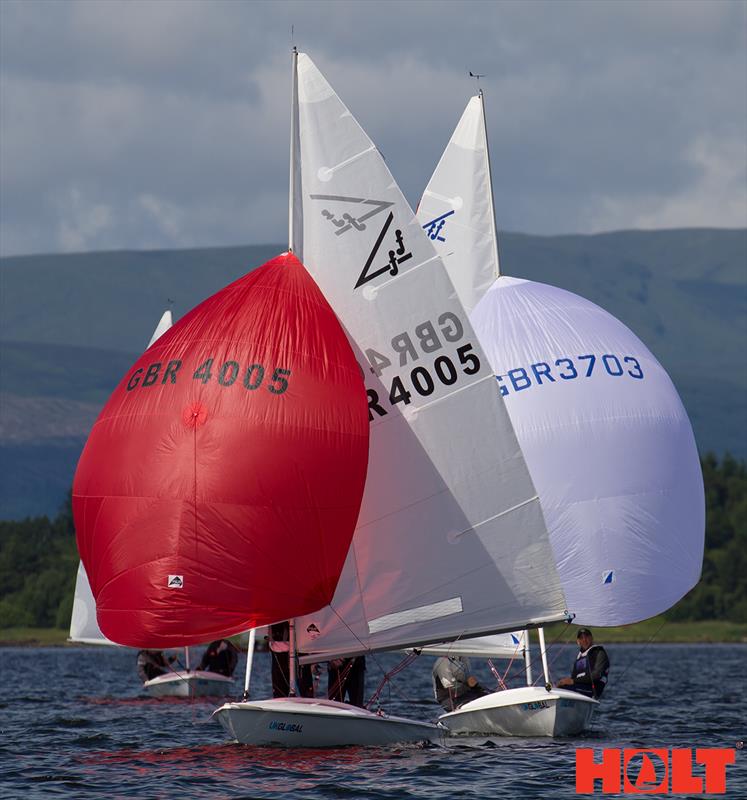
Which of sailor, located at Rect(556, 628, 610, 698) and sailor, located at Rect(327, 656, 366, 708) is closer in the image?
sailor, located at Rect(327, 656, 366, 708)

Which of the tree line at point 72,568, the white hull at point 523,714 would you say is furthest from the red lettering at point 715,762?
the tree line at point 72,568

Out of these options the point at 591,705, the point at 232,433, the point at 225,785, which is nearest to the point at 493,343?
the point at 591,705

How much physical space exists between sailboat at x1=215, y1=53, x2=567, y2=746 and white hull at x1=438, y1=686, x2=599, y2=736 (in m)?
3.39

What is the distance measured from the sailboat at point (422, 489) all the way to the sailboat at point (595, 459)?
4.22 meters

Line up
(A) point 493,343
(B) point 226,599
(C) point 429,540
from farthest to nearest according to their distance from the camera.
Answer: (A) point 493,343 < (C) point 429,540 < (B) point 226,599

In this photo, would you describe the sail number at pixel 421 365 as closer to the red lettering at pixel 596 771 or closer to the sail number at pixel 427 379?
the sail number at pixel 427 379

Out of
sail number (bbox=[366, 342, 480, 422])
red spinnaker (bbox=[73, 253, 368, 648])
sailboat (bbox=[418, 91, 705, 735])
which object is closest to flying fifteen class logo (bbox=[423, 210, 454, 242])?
sailboat (bbox=[418, 91, 705, 735])

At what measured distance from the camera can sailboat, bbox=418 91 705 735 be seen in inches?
1305

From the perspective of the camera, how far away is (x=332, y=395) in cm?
2712

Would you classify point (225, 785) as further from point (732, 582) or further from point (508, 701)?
point (732, 582)

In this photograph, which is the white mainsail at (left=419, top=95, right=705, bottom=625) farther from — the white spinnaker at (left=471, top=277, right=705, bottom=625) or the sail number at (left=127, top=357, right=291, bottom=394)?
the sail number at (left=127, top=357, right=291, bottom=394)

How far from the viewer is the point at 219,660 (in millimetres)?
55250

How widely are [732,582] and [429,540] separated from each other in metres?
124

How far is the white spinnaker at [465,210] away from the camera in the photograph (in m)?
38.2
